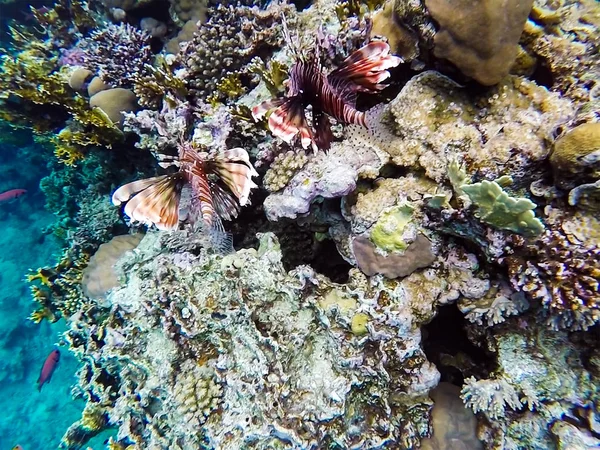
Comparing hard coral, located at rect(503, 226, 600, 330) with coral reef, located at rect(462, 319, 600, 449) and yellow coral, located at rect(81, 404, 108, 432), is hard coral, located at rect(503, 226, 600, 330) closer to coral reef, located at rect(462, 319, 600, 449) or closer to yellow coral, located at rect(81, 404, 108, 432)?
coral reef, located at rect(462, 319, 600, 449)

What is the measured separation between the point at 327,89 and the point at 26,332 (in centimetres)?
881

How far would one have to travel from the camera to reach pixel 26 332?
311 inches

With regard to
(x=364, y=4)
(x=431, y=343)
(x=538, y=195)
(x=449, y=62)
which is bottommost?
(x=431, y=343)

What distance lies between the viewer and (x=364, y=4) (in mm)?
3260

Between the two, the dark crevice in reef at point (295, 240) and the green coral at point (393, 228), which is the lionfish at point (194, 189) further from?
the green coral at point (393, 228)

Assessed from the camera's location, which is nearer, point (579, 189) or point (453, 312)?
point (579, 189)

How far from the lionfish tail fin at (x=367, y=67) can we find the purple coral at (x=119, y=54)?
3596mm

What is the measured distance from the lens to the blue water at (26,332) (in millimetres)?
7414

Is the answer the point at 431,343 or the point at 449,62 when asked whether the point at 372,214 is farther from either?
the point at 431,343

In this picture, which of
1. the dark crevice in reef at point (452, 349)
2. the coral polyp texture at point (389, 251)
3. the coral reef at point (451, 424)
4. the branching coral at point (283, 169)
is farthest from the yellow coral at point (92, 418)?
the dark crevice in reef at point (452, 349)

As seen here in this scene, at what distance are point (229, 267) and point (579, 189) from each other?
229cm

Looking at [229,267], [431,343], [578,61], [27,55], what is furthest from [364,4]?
[27,55]

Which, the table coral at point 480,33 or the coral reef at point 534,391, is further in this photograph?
the coral reef at point 534,391

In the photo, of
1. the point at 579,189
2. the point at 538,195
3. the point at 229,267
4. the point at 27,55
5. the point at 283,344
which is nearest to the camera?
the point at 579,189
